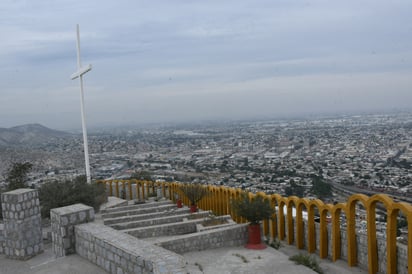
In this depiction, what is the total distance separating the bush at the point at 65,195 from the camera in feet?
41.3

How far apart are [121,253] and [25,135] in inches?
2429

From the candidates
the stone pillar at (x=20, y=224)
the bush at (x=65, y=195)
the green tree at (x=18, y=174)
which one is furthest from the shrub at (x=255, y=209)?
the green tree at (x=18, y=174)

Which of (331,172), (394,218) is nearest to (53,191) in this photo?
(394,218)

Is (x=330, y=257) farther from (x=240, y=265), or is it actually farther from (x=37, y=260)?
(x=37, y=260)

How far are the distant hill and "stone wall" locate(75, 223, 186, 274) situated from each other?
148 feet

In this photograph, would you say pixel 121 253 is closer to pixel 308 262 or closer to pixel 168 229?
pixel 308 262

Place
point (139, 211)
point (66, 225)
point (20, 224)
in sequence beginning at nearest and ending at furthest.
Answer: point (66, 225), point (20, 224), point (139, 211)

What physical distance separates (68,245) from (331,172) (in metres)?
27.2

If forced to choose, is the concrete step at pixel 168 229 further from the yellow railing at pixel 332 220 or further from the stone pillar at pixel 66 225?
the stone pillar at pixel 66 225

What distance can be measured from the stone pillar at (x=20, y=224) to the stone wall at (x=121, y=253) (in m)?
1.70

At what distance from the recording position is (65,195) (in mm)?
12945

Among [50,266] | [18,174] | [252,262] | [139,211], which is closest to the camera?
[50,266]

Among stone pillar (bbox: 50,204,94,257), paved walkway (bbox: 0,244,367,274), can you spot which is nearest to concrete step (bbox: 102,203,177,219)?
paved walkway (bbox: 0,244,367,274)

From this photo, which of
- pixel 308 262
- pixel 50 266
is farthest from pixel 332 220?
pixel 50 266
